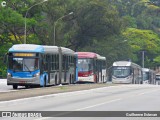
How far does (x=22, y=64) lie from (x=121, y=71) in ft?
117

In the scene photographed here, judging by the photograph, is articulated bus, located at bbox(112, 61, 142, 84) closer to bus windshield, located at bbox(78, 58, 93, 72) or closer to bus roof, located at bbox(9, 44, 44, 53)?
bus windshield, located at bbox(78, 58, 93, 72)

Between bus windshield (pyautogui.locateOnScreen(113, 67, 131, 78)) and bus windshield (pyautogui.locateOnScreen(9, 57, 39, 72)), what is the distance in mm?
34893

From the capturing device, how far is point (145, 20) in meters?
130

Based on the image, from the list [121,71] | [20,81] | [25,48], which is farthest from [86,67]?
[20,81]

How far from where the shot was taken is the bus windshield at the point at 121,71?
74562 millimetres

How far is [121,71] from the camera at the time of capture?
74938 mm

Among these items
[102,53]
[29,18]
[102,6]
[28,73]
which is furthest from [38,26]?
[28,73]

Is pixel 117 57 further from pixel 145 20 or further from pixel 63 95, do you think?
pixel 63 95

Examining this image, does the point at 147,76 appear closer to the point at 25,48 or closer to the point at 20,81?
the point at 25,48

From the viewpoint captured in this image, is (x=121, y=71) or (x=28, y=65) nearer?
(x=28, y=65)

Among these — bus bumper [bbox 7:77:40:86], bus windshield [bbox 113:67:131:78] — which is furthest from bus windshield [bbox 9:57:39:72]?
bus windshield [bbox 113:67:131:78]

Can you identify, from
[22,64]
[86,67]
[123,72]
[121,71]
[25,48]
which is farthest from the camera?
[121,71]

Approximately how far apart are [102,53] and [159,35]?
32440 mm

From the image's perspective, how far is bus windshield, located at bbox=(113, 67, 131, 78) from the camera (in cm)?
7456
